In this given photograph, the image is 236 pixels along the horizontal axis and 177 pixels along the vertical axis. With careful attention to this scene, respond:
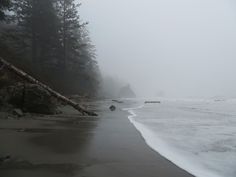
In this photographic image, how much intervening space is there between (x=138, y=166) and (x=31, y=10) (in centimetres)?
3392

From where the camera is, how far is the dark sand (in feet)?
18.3

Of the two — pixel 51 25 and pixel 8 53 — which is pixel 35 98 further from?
pixel 51 25

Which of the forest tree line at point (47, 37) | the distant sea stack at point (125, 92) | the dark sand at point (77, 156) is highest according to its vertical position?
the forest tree line at point (47, 37)

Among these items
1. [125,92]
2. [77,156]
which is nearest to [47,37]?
[77,156]

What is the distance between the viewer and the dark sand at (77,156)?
5.59m

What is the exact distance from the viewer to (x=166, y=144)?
31.0ft

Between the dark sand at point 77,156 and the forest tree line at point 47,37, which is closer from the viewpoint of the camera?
the dark sand at point 77,156

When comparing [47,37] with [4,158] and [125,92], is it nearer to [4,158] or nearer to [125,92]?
[4,158]

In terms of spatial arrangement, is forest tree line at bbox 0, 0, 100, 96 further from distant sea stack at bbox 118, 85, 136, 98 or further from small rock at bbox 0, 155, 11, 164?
distant sea stack at bbox 118, 85, 136, 98

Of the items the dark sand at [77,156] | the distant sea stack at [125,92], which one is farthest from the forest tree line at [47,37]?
the distant sea stack at [125,92]

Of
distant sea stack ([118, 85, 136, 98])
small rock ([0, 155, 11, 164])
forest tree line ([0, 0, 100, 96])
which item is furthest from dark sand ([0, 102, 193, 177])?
distant sea stack ([118, 85, 136, 98])

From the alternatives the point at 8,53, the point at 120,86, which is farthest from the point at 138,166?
the point at 120,86

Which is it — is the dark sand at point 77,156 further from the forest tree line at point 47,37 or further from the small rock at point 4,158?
the forest tree line at point 47,37

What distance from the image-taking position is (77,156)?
685 centimetres
